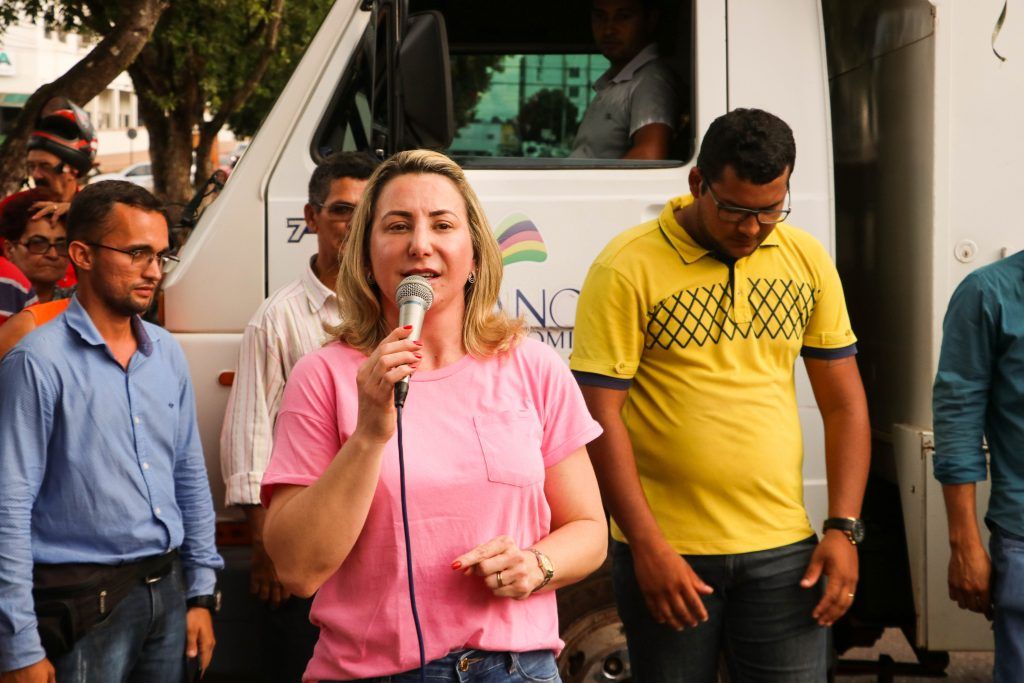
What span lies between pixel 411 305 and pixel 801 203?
201cm

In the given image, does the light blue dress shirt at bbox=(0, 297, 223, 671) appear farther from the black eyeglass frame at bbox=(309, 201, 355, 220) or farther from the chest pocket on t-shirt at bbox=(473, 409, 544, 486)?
the chest pocket on t-shirt at bbox=(473, 409, 544, 486)

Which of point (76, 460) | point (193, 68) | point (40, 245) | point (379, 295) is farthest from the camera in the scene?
point (193, 68)

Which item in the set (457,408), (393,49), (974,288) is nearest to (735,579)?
(974,288)

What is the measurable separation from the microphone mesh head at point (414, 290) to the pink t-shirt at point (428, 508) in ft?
0.68

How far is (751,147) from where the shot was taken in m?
2.82

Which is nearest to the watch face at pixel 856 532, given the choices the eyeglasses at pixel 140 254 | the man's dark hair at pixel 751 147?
the man's dark hair at pixel 751 147

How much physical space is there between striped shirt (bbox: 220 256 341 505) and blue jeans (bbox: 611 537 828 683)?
1.05m

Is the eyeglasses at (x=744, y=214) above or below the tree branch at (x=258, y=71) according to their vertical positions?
below

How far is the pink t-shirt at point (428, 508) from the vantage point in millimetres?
1984

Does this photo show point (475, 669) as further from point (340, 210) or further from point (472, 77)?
point (472, 77)

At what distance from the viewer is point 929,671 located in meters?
3.84

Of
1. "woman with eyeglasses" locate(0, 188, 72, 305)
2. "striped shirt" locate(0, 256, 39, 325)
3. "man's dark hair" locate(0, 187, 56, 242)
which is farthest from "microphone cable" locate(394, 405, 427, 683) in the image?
"man's dark hair" locate(0, 187, 56, 242)

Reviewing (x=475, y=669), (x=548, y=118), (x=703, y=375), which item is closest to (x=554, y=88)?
(x=548, y=118)

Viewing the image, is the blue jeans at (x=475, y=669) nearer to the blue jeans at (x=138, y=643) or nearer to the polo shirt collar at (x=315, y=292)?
the blue jeans at (x=138, y=643)
